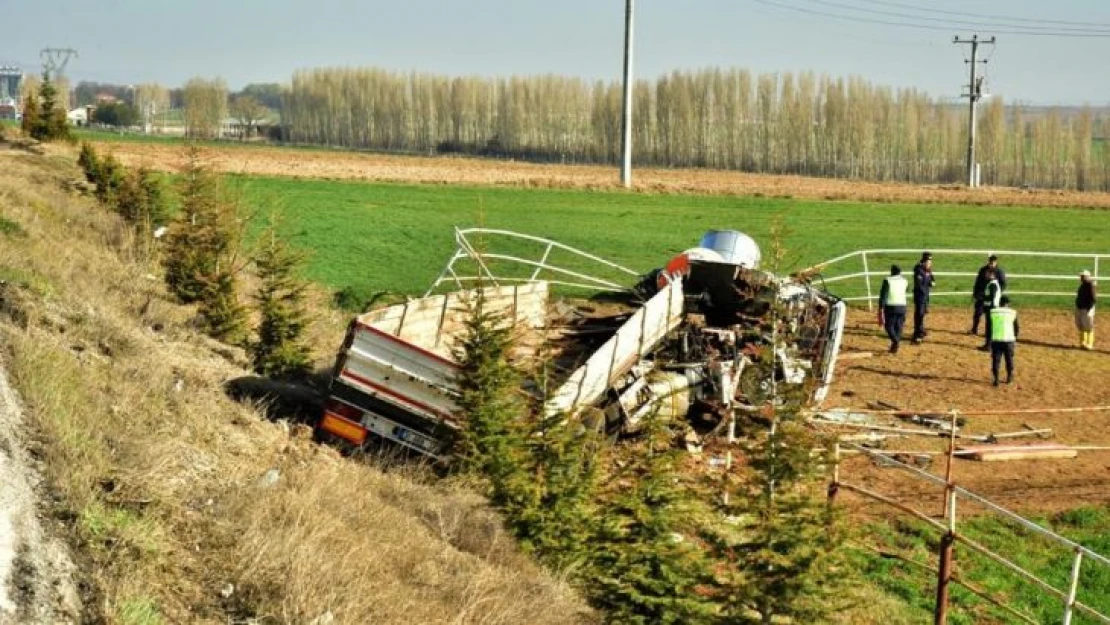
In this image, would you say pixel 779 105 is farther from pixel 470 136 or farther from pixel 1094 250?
pixel 1094 250

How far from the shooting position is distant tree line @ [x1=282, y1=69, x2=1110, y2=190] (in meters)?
108

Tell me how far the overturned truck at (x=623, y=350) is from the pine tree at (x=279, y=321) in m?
1.59

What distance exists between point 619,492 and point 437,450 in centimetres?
241

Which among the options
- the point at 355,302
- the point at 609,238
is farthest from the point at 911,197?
the point at 355,302

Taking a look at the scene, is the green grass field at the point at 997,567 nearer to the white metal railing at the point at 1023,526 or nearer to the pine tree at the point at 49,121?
the white metal railing at the point at 1023,526

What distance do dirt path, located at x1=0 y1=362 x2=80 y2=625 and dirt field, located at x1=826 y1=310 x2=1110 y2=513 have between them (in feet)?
36.3

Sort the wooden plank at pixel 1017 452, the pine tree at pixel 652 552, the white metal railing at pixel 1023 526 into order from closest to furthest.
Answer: the pine tree at pixel 652 552
the white metal railing at pixel 1023 526
the wooden plank at pixel 1017 452

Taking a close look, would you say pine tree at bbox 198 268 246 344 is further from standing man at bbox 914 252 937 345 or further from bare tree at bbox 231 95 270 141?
bare tree at bbox 231 95 270 141

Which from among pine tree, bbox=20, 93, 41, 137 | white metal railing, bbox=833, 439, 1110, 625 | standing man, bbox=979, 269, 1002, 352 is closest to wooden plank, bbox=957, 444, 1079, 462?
white metal railing, bbox=833, 439, 1110, 625

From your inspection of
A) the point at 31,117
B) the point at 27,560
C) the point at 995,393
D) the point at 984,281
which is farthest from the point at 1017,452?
the point at 31,117

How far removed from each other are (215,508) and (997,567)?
9166 millimetres

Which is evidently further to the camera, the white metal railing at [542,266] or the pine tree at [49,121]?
the pine tree at [49,121]

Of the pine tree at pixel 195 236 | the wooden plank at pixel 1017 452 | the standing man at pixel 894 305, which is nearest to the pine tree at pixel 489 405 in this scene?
the pine tree at pixel 195 236

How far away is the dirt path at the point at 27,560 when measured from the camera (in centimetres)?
656
